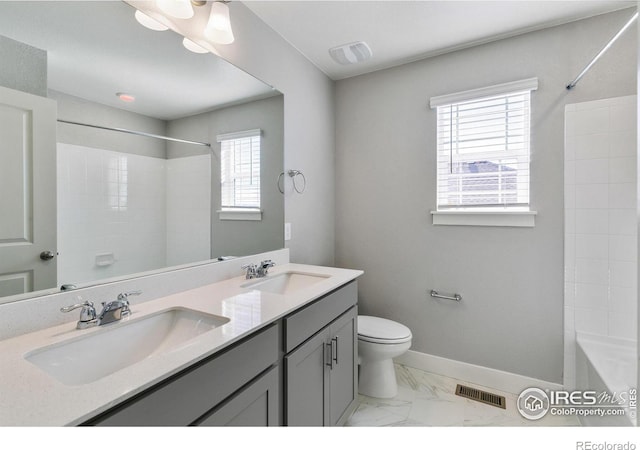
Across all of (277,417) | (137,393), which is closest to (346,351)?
(277,417)

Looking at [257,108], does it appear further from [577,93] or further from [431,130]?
[577,93]

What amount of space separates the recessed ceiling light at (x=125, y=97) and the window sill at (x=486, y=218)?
1940 mm

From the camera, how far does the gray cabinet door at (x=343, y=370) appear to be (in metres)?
1.45

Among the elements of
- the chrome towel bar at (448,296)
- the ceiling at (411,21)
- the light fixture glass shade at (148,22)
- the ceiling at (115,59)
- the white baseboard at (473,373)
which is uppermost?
the ceiling at (411,21)

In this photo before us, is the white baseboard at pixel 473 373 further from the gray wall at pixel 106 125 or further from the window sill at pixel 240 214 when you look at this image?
the gray wall at pixel 106 125

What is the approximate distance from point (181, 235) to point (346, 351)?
1055mm

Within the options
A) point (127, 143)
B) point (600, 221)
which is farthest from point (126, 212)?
point (600, 221)

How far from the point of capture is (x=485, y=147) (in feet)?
6.68

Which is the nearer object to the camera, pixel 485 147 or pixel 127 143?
pixel 127 143

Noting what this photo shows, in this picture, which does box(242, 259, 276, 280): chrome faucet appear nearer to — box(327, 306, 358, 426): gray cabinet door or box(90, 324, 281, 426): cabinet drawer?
box(327, 306, 358, 426): gray cabinet door

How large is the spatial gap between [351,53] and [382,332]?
1.96m

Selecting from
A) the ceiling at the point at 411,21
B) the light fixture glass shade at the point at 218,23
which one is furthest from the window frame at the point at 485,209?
the light fixture glass shade at the point at 218,23

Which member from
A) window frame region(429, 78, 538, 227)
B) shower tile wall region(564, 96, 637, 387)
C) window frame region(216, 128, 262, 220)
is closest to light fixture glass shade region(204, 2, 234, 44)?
window frame region(216, 128, 262, 220)

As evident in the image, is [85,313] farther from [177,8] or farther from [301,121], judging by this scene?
[301,121]
